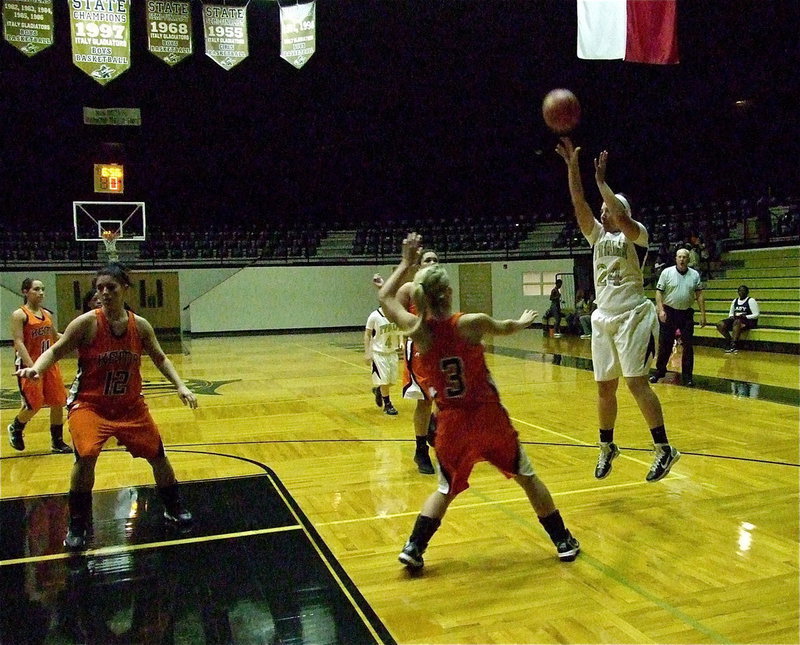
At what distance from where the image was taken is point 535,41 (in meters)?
15.3

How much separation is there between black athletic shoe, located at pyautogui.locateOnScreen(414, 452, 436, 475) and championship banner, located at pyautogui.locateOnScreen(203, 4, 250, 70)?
7.45m

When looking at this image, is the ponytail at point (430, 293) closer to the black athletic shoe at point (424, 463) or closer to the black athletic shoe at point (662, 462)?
the black athletic shoe at point (662, 462)

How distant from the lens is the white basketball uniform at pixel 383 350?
24.2ft

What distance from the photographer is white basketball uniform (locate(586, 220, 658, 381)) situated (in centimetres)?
399

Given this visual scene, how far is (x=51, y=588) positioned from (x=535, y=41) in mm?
15007

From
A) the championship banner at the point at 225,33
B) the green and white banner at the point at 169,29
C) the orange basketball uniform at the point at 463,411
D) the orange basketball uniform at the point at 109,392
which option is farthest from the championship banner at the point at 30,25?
the orange basketball uniform at the point at 463,411

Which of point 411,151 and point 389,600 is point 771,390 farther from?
point 411,151

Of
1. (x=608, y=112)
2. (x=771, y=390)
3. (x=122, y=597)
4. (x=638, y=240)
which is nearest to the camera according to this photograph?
(x=122, y=597)

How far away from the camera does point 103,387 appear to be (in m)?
3.67

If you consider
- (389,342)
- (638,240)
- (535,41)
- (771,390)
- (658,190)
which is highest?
(535,41)

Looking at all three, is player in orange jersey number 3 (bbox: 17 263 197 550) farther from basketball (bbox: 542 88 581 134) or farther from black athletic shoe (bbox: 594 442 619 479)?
basketball (bbox: 542 88 581 134)

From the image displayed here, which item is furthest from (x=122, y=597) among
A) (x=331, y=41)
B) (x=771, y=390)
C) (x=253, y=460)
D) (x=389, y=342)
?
(x=331, y=41)

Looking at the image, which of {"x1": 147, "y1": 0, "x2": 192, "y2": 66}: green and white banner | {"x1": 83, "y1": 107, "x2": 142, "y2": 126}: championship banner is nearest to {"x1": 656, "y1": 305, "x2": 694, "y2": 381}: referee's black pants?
{"x1": 147, "y1": 0, "x2": 192, "y2": 66}: green and white banner

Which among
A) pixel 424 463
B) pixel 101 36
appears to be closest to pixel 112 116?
pixel 101 36
